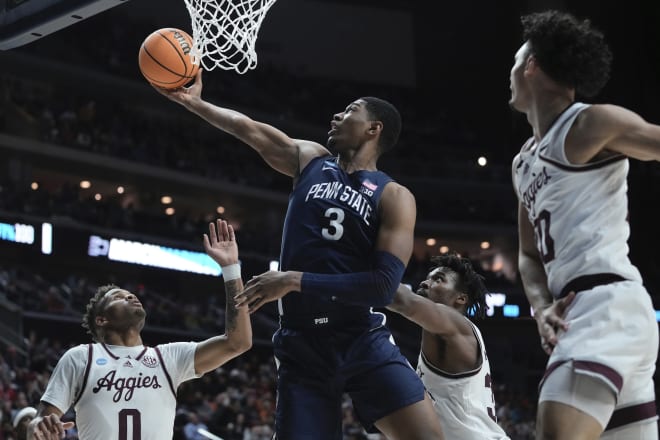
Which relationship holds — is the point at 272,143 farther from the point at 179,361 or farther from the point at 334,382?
the point at 179,361

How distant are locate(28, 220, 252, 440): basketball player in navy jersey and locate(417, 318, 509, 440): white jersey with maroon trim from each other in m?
1.14

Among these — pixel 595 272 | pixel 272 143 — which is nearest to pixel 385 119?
pixel 272 143

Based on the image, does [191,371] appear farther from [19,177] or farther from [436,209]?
[436,209]

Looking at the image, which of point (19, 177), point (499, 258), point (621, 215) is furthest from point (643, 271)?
point (621, 215)

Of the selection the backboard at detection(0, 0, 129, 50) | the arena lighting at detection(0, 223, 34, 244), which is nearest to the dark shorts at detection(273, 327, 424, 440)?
the backboard at detection(0, 0, 129, 50)

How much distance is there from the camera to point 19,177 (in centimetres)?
2492

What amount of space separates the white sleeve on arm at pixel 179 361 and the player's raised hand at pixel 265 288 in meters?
1.78

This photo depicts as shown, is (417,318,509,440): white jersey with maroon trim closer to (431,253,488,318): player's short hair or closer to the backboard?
(431,253,488,318): player's short hair

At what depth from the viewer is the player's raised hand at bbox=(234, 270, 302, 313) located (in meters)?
3.81

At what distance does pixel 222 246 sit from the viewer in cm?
495

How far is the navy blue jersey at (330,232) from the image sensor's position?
418 cm

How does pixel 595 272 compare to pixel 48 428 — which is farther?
pixel 48 428

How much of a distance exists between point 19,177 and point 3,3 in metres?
19.4

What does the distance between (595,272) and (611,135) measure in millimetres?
438
